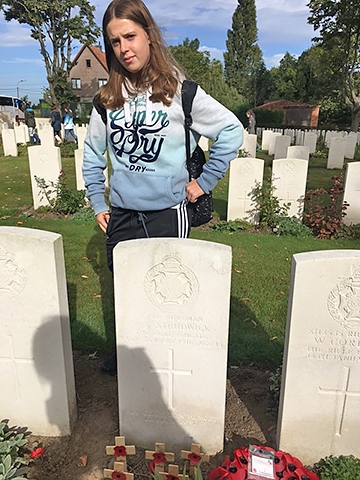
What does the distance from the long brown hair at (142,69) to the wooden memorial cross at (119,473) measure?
6.33ft

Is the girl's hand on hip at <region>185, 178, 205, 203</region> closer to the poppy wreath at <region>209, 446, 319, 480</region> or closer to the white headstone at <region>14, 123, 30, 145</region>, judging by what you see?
the poppy wreath at <region>209, 446, 319, 480</region>

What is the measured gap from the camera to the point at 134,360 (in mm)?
2279

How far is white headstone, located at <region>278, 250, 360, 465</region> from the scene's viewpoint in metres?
1.97

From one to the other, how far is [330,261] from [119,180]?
1.22 metres

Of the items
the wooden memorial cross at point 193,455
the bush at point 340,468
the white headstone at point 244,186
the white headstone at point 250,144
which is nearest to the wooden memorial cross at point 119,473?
the wooden memorial cross at point 193,455

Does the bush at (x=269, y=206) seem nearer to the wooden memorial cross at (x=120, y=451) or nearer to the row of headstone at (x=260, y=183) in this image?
the row of headstone at (x=260, y=183)

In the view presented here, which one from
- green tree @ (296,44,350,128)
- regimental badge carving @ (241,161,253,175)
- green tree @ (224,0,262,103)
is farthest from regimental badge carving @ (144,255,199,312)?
green tree @ (224,0,262,103)

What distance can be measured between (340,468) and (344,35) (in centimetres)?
2312

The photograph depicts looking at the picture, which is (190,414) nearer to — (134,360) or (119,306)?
(134,360)

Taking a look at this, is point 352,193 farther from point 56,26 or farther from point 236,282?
point 56,26

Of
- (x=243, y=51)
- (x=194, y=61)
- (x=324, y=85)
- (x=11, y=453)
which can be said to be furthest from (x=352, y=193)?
(x=243, y=51)

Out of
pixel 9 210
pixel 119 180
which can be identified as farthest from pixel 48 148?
pixel 119 180

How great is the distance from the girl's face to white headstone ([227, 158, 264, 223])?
4860mm

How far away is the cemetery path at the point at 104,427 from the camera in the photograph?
2.26 metres
